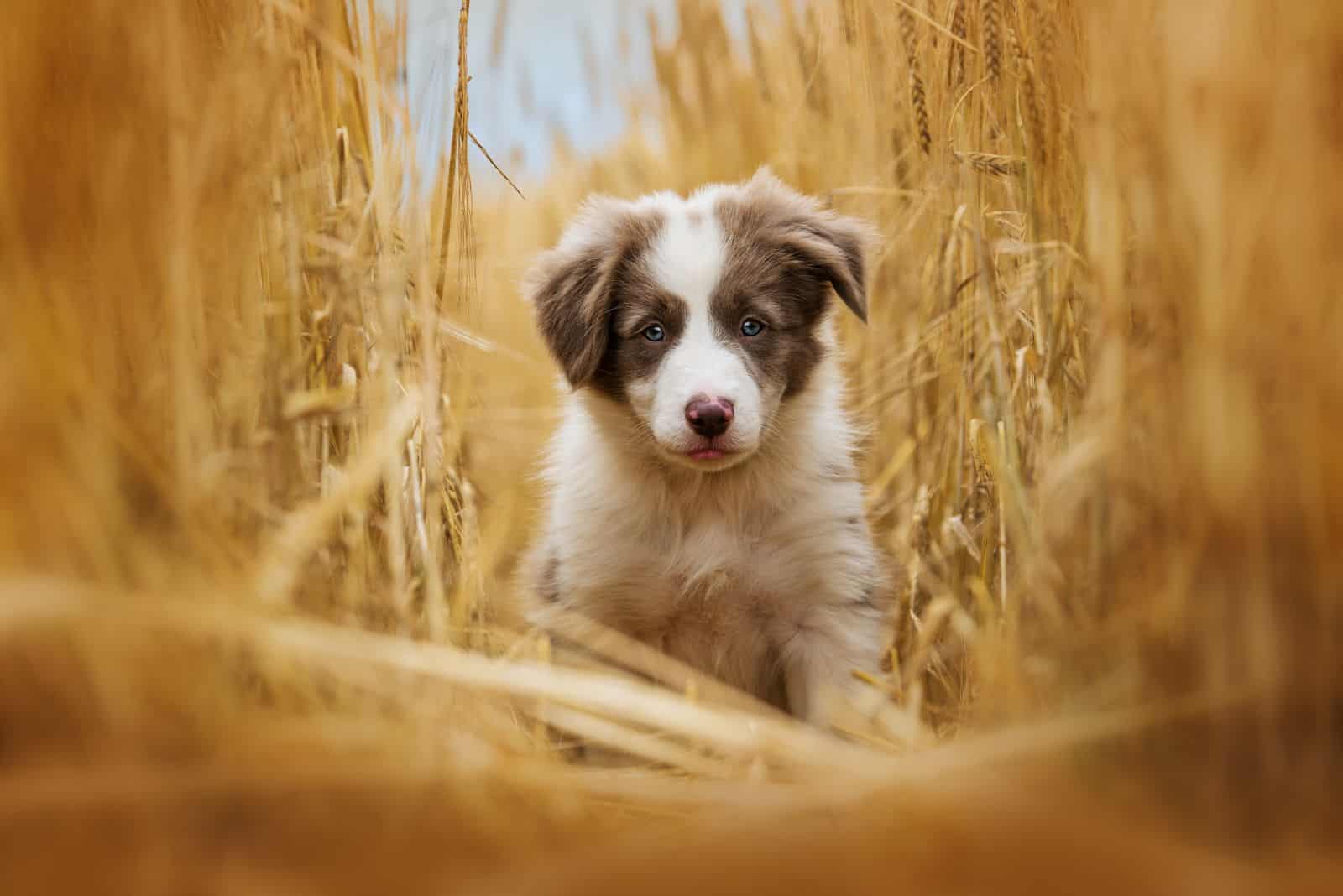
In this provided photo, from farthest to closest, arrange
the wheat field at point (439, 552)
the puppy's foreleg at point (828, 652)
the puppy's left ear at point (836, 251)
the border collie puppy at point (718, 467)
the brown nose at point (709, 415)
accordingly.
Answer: the puppy's left ear at point (836, 251)
the border collie puppy at point (718, 467)
the puppy's foreleg at point (828, 652)
the brown nose at point (709, 415)
the wheat field at point (439, 552)

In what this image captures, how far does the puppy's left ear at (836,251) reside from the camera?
3479mm

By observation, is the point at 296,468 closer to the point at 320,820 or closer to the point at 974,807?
the point at 320,820

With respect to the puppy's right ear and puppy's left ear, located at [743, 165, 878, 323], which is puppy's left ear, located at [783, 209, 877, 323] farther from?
the puppy's right ear

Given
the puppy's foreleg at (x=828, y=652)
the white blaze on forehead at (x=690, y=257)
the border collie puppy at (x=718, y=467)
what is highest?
the white blaze on forehead at (x=690, y=257)

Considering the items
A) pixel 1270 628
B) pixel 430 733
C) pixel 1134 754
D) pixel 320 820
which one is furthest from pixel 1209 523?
pixel 320 820

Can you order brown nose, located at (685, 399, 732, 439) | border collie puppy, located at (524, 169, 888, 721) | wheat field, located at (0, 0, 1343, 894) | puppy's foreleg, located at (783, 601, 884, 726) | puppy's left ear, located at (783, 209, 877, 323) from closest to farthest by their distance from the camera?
wheat field, located at (0, 0, 1343, 894), brown nose, located at (685, 399, 732, 439), puppy's foreleg, located at (783, 601, 884, 726), border collie puppy, located at (524, 169, 888, 721), puppy's left ear, located at (783, 209, 877, 323)

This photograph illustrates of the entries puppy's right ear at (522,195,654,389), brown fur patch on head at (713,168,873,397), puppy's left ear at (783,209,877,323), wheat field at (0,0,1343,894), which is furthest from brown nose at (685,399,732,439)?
wheat field at (0,0,1343,894)

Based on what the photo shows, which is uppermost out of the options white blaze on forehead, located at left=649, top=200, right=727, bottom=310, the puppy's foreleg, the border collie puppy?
white blaze on forehead, located at left=649, top=200, right=727, bottom=310

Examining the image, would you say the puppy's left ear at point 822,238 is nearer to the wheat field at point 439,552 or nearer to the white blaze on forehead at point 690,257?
the white blaze on forehead at point 690,257

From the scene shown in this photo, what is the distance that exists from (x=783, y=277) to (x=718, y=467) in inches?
28.0

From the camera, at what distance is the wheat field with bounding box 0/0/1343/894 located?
1.52 metres

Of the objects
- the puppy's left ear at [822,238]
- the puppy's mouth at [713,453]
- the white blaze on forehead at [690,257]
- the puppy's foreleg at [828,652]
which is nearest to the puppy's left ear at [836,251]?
the puppy's left ear at [822,238]

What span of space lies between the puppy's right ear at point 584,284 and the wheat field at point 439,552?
842 mm

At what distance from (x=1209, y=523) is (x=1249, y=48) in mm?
668
